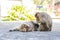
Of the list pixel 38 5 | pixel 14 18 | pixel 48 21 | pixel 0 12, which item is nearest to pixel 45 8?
pixel 38 5

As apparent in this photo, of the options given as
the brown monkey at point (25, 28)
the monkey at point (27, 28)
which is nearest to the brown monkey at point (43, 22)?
the monkey at point (27, 28)

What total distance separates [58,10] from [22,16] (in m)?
2.35

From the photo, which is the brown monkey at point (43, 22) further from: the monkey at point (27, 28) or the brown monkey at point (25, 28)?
the brown monkey at point (25, 28)

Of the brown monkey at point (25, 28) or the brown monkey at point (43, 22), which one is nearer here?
the brown monkey at point (25, 28)

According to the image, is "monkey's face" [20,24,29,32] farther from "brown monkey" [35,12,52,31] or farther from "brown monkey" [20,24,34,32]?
"brown monkey" [35,12,52,31]

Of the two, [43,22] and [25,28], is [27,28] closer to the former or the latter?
[25,28]

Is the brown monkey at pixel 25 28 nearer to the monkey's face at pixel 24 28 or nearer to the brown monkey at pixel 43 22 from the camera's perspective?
the monkey's face at pixel 24 28

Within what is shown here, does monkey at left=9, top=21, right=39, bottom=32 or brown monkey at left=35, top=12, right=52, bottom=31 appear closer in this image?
monkey at left=9, top=21, right=39, bottom=32

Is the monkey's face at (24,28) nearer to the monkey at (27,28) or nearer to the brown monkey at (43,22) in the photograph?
the monkey at (27,28)

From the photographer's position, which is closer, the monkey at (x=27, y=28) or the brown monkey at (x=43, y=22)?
the monkey at (x=27, y=28)

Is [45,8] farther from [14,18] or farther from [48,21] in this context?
[48,21]

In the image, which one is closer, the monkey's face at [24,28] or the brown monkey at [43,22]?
the monkey's face at [24,28]

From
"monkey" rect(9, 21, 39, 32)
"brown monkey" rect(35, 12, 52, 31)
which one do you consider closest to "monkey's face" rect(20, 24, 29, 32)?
"monkey" rect(9, 21, 39, 32)

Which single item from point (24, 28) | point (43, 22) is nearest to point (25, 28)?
point (24, 28)
